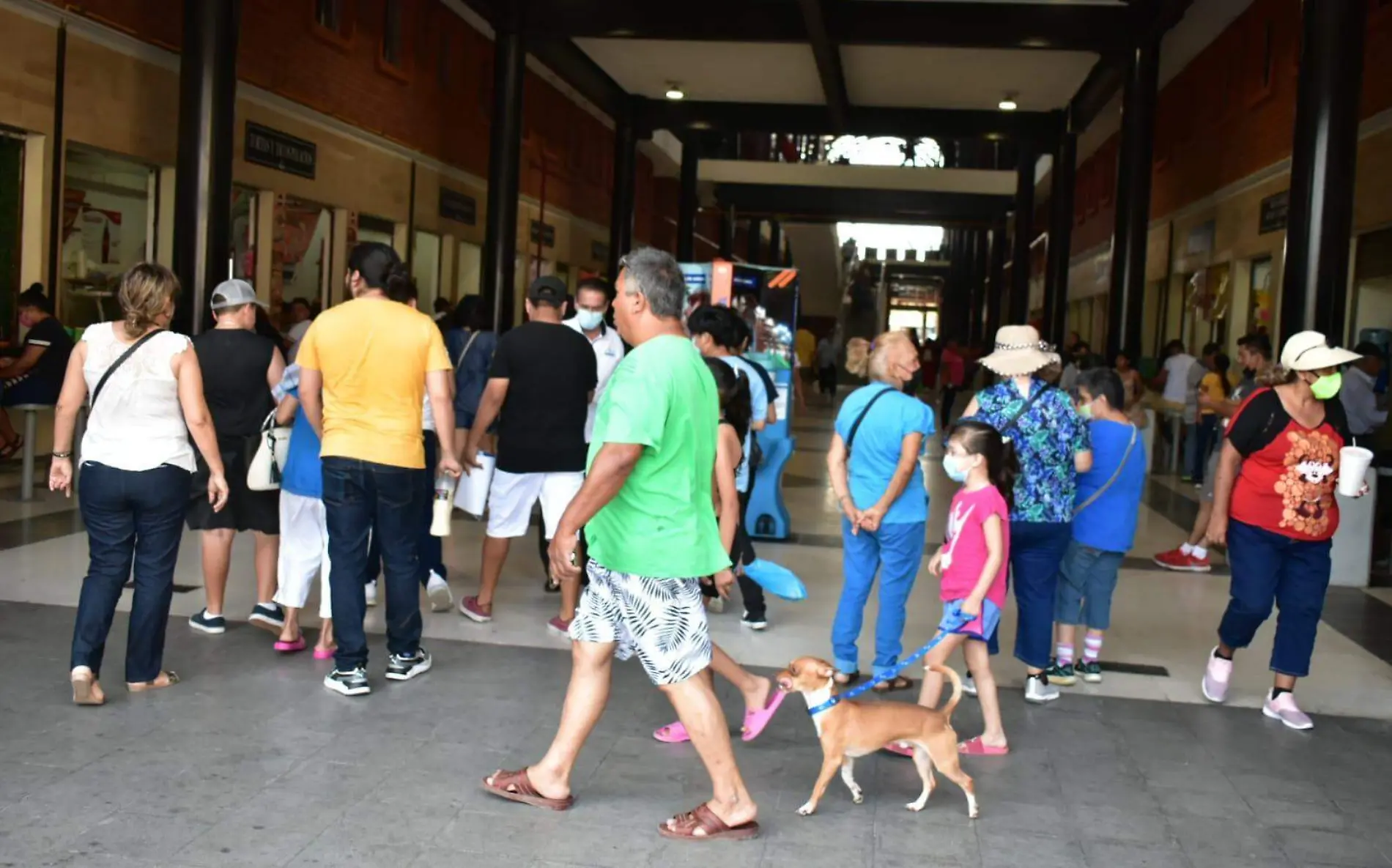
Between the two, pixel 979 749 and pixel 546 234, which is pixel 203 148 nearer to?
pixel 979 749

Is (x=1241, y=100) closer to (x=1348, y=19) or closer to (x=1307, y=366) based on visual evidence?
(x=1348, y=19)

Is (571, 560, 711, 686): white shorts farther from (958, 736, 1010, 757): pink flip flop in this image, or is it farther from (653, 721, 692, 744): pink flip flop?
(958, 736, 1010, 757): pink flip flop

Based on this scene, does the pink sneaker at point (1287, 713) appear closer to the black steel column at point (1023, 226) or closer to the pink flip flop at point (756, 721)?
the pink flip flop at point (756, 721)

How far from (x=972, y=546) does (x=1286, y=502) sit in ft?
4.51

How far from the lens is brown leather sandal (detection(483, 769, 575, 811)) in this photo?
4254 millimetres

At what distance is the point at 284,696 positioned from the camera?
17.6ft

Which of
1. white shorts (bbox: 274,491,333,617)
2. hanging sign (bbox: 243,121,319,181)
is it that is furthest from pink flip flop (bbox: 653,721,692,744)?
hanging sign (bbox: 243,121,319,181)

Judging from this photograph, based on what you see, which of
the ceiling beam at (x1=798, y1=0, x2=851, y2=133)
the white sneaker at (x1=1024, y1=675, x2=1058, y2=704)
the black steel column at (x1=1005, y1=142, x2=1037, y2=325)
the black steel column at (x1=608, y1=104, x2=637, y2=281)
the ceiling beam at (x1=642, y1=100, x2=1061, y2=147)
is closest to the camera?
the white sneaker at (x1=1024, y1=675, x2=1058, y2=704)

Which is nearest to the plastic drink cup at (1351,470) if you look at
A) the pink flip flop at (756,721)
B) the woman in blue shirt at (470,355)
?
the pink flip flop at (756,721)

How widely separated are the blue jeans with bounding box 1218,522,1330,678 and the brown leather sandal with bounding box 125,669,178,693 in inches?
158

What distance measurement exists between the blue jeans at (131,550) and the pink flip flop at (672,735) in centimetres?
181

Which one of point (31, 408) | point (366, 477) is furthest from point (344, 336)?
point (31, 408)

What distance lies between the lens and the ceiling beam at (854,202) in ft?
115

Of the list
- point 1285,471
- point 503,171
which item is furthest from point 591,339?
point 503,171
